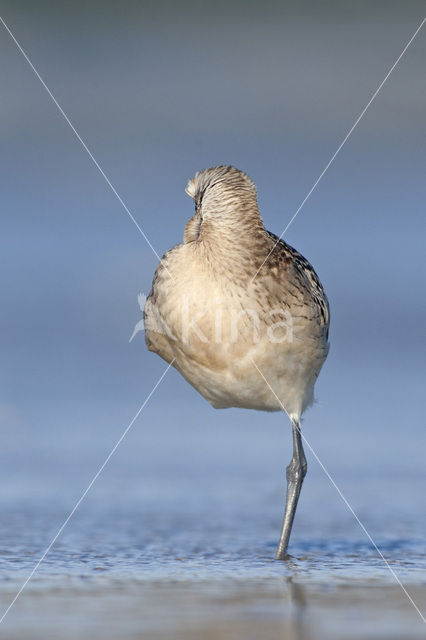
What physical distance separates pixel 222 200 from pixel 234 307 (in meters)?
0.57

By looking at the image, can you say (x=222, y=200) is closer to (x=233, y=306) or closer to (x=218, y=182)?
(x=218, y=182)

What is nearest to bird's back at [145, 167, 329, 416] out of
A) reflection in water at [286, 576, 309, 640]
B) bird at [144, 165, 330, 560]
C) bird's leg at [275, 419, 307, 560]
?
bird at [144, 165, 330, 560]

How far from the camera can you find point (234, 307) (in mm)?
6223

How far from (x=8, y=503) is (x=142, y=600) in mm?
2946

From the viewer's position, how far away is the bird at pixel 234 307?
6.23 meters

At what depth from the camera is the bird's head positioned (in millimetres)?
6355

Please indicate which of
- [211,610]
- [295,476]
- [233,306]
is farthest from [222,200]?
[211,610]

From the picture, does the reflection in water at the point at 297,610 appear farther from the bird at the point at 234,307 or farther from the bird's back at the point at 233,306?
the bird's back at the point at 233,306

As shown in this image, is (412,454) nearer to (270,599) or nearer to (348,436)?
(348,436)

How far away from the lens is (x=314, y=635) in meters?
4.40

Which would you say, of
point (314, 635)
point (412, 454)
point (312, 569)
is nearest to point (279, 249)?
point (312, 569)

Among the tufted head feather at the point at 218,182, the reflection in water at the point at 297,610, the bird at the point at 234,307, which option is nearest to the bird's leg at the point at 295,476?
the bird at the point at 234,307

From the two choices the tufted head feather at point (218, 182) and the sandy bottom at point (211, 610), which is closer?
the sandy bottom at point (211, 610)

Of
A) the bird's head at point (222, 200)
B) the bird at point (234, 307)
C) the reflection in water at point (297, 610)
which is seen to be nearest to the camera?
the reflection in water at point (297, 610)
